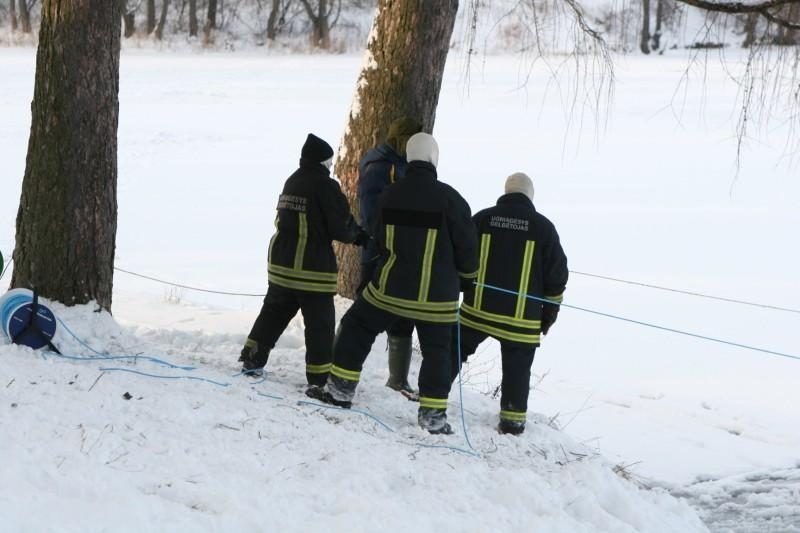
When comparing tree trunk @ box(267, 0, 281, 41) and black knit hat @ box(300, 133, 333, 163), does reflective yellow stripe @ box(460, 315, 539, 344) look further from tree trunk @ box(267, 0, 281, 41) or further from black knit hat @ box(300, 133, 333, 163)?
tree trunk @ box(267, 0, 281, 41)

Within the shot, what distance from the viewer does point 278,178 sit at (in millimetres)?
→ 17875

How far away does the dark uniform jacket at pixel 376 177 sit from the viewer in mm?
5719

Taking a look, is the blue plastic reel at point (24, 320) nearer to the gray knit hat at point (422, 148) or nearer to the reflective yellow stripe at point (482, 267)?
the gray knit hat at point (422, 148)

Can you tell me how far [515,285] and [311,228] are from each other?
1.20 m

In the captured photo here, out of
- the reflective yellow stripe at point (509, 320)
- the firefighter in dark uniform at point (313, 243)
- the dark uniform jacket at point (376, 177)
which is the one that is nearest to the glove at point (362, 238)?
the firefighter in dark uniform at point (313, 243)

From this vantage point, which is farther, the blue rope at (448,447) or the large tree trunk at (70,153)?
the large tree trunk at (70,153)

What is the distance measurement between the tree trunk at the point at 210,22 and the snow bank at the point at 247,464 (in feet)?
102

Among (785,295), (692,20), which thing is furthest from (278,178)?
(692,20)

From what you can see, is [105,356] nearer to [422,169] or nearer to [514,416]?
[422,169]

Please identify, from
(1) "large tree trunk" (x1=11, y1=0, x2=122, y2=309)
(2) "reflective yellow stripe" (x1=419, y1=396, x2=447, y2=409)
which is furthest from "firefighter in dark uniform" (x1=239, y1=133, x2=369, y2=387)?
(1) "large tree trunk" (x1=11, y1=0, x2=122, y2=309)

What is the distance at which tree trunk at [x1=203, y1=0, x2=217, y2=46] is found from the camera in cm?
3494

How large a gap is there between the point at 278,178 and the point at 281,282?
1258 cm

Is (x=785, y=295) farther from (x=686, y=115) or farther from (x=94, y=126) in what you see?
(x=686, y=115)

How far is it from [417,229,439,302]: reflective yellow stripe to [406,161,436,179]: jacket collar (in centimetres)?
31
